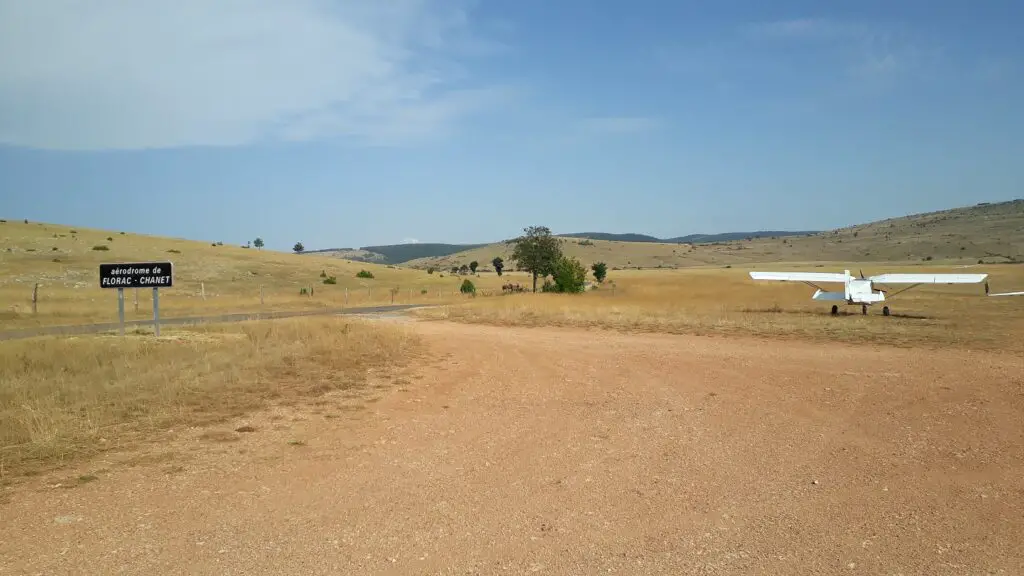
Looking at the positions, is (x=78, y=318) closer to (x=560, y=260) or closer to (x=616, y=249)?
(x=560, y=260)

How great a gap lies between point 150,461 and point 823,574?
6.80 m

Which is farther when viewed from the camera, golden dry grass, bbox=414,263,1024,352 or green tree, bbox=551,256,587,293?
green tree, bbox=551,256,587,293

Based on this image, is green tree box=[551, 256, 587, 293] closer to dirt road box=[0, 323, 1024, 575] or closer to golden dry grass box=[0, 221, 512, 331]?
golden dry grass box=[0, 221, 512, 331]

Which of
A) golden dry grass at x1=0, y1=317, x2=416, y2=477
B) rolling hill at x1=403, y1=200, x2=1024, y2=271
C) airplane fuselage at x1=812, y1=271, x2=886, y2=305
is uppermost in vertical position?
rolling hill at x1=403, y1=200, x2=1024, y2=271

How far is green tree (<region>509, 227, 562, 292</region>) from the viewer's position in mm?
58062

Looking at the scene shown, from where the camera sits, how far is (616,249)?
18275 centimetres

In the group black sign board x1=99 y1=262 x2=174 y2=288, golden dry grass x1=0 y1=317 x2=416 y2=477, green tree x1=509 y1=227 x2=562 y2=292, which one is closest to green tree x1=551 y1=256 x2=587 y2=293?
green tree x1=509 y1=227 x2=562 y2=292

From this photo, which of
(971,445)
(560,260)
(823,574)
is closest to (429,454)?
(823,574)

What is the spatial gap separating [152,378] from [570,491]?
8.56 m

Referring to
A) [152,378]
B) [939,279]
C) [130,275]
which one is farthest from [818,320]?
[130,275]

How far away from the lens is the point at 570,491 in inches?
254

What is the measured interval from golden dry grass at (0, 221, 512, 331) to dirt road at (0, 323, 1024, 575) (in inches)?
866

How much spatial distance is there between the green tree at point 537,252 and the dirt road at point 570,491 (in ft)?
152

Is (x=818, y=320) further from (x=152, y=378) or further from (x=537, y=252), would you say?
(x=537, y=252)
